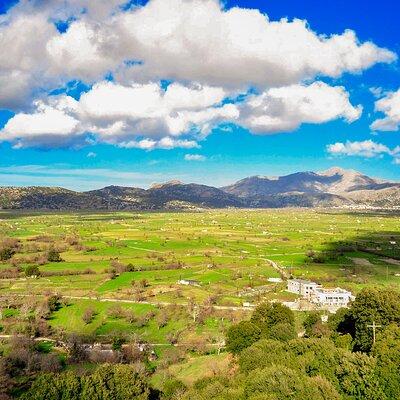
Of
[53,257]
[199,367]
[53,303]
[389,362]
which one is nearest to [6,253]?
[53,257]

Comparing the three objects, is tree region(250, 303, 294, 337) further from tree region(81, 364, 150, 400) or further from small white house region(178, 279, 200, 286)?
small white house region(178, 279, 200, 286)

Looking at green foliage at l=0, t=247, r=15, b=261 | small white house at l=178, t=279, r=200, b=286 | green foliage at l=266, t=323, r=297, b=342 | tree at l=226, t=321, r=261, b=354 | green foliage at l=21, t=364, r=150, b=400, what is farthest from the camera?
green foliage at l=0, t=247, r=15, b=261

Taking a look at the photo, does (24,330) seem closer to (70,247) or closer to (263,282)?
(263,282)

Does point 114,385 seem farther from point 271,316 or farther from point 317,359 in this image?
point 271,316

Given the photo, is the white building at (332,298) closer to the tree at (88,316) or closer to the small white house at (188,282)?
the small white house at (188,282)

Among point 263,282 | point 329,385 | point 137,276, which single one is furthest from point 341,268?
point 329,385

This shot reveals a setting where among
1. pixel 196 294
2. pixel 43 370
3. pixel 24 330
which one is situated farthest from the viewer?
pixel 196 294

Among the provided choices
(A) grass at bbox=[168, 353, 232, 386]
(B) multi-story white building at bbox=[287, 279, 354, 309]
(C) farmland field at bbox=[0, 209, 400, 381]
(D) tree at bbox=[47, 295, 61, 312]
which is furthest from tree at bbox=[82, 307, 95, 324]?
(B) multi-story white building at bbox=[287, 279, 354, 309]
